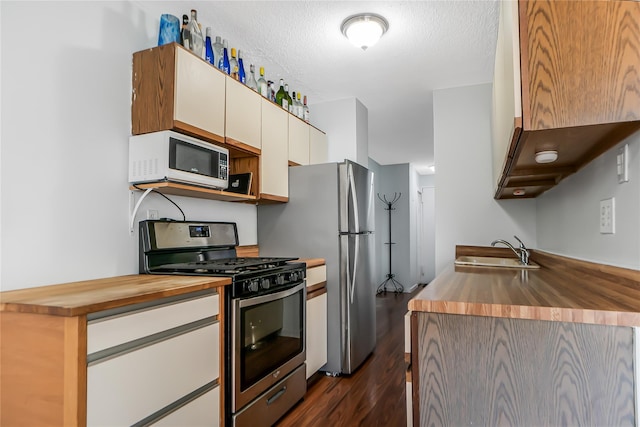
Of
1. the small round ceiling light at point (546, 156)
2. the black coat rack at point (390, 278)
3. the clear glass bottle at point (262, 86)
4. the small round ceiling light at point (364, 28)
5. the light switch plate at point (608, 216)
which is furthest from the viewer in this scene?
the black coat rack at point (390, 278)

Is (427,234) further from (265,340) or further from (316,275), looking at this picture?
(265,340)

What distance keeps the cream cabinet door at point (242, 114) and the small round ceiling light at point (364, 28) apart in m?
0.74

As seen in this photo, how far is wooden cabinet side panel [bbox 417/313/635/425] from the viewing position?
989mm

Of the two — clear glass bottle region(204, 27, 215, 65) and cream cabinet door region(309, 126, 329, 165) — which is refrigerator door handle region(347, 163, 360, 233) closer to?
cream cabinet door region(309, 126, 329, 165)

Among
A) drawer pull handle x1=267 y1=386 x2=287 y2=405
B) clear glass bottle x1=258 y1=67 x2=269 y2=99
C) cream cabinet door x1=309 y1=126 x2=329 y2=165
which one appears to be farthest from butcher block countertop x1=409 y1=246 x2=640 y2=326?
cream cabinet door x1=309 y1=126 x2=329 y2=165

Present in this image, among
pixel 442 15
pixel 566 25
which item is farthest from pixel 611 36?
pixel 442 15

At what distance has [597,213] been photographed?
4.83ft

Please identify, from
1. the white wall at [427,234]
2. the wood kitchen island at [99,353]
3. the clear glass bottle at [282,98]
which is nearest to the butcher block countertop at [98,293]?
the wood kitchen island at [99,353]

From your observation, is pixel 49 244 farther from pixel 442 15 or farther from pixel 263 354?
pixel 442 15

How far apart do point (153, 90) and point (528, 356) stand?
2018mm

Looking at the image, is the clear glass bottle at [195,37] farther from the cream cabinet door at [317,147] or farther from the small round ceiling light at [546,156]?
the small round ceiling light at [546,156]

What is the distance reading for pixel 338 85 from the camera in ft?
11.0

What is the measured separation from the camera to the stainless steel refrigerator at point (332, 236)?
113 inches

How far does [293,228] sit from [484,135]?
188cm
